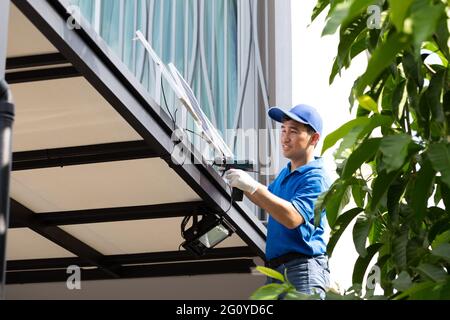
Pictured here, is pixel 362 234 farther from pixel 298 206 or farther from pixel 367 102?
pixel 298 206

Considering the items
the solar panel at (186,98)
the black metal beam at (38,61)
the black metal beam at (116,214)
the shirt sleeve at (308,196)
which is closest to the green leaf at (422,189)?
the black metal beam at (38,61)

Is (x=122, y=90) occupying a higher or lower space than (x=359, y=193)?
higher

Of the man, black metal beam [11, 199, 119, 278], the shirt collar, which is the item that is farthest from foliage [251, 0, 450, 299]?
black metal beam [11, 199, 119, 278]

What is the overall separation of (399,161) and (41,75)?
101 inches

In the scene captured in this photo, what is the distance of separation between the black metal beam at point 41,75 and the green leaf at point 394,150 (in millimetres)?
2321

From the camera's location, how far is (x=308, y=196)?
16.9 feet

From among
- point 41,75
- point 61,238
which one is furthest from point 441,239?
point 61,238

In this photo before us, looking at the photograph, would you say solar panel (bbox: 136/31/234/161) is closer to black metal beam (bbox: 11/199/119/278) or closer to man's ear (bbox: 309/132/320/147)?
man's ear (bbox: 309/132/320/147)

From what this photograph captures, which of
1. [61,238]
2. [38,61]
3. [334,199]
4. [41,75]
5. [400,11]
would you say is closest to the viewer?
[400,11]

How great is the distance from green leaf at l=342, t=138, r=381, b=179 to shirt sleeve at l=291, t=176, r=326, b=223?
8.46ft

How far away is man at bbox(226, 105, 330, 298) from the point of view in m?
5.01

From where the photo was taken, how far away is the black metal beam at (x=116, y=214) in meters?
5.84

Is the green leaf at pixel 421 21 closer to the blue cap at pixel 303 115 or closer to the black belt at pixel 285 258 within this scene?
the black belt at pixel 285 258
